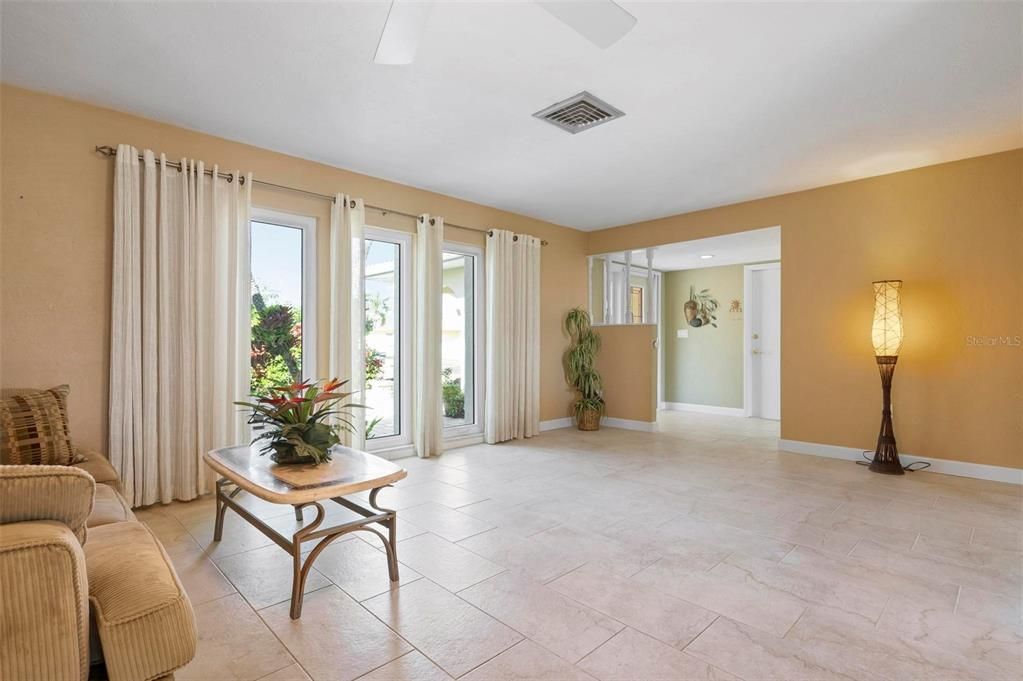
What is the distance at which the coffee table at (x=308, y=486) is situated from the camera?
6.61ft

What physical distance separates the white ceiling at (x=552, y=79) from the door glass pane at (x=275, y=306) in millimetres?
720

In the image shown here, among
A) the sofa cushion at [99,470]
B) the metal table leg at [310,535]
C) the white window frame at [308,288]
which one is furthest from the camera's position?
the white window frame at [308,288]

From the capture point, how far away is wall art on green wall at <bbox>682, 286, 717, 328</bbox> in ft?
26.6

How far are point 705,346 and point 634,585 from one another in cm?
656

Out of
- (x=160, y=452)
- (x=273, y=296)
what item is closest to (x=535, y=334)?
(x=273, y=296)

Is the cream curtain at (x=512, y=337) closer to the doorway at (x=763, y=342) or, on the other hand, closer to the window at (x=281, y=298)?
the window at (x=281, y=298)

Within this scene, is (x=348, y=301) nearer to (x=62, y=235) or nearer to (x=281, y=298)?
(x=281, y=298)

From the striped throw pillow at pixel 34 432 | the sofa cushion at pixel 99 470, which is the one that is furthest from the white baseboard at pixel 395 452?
the striped throw pillow at pixel 34 432

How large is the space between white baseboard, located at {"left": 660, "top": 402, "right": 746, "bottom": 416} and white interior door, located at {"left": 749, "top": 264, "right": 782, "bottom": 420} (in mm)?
301

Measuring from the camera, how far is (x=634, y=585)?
2.25 m

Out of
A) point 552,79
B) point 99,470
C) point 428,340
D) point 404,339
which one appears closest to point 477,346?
point 428,340

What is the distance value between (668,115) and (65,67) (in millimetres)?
3463

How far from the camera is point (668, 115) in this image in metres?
3.26
